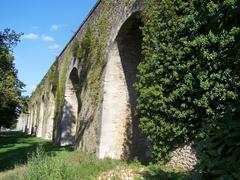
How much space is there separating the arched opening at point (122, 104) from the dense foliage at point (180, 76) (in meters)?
2.74

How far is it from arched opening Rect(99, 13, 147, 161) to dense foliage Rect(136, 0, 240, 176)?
2.74 meters

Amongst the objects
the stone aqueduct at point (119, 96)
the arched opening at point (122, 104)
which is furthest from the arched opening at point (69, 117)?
the arched opening at point (122, 104)

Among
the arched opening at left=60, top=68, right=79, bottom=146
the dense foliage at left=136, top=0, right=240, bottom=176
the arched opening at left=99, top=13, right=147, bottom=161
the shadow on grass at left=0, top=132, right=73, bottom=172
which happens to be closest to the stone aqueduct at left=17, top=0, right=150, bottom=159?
the arched opening at left=99, top=13, right=147, bottom=161

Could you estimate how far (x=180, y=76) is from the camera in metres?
7.48

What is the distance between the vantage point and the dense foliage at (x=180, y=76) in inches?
262

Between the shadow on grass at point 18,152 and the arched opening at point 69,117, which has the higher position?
the arched opening at point 69,117

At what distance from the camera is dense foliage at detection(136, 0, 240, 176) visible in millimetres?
6648

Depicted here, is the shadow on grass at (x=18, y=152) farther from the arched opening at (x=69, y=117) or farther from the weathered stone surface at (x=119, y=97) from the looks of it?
the weathered stone surface at (x=119, y=97)

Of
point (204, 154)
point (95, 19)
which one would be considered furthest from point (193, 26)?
point (95, 19)

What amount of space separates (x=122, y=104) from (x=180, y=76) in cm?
478

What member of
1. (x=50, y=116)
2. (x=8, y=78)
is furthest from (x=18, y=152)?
(x=50, y=116)

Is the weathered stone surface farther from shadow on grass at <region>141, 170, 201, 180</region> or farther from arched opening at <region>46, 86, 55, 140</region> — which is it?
arched opening at <region>46, 86, 55, 140</region>

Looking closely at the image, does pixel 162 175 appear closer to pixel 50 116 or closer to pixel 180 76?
pixel 180 76

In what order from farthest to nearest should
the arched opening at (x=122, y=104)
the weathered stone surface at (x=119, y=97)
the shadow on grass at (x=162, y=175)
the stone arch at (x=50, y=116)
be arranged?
the stone arch at (x=50, y=116)
the arched opening at (x=122, y=104)
the weathered stone surface at (x=119, y=97)
the shadow on grass at (x=162, y=175)
